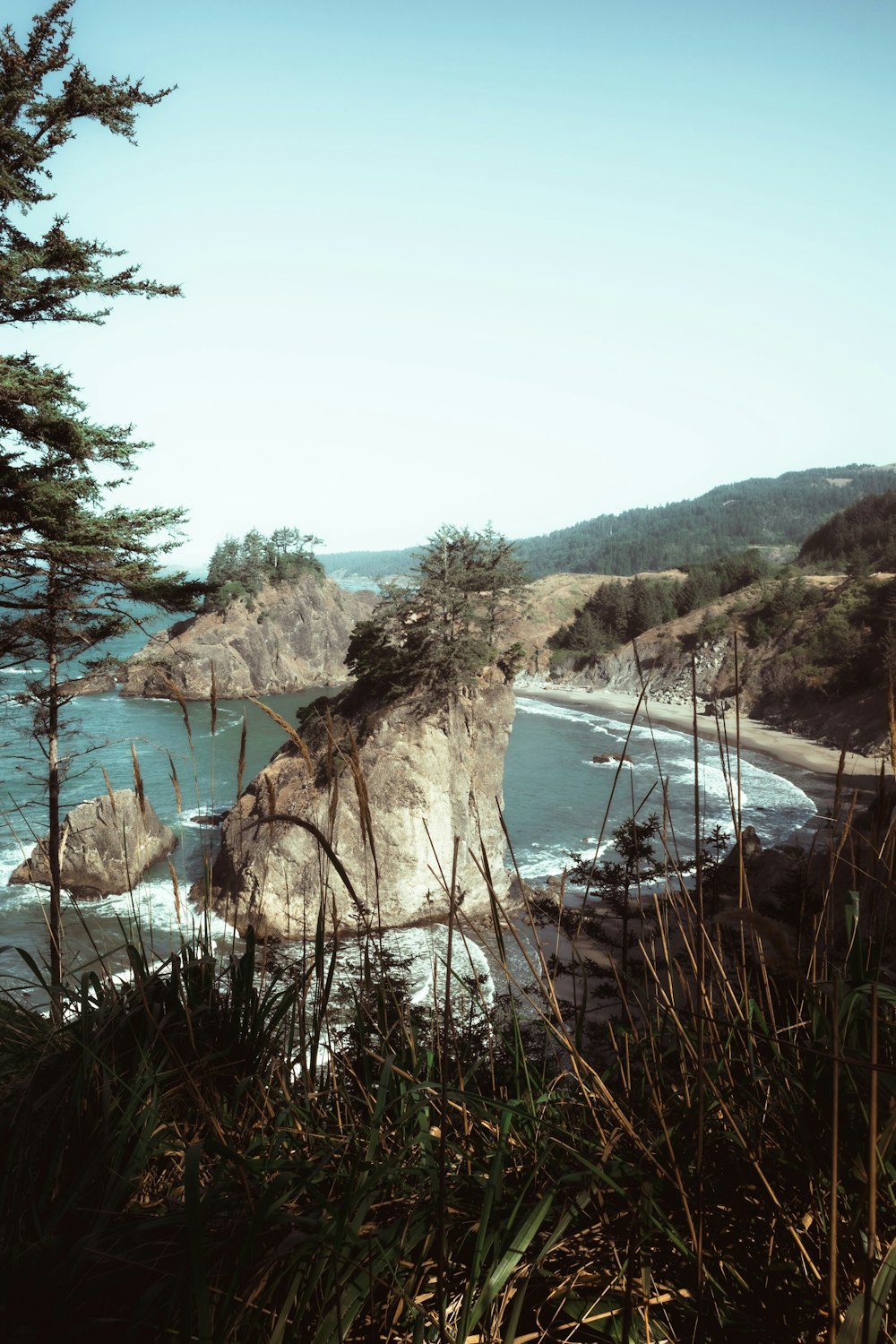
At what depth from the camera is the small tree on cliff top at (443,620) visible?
68.4 feet

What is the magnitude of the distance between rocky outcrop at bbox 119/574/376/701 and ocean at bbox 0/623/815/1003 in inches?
213

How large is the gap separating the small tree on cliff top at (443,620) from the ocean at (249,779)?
4817 mm

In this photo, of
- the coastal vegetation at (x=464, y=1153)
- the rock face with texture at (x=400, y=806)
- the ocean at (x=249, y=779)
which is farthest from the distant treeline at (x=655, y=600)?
the coastal vegetation at (x=464, y=1153)

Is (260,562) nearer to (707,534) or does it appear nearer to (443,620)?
(443,620)

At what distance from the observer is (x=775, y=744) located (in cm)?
4200

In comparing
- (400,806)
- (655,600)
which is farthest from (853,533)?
(400,806)

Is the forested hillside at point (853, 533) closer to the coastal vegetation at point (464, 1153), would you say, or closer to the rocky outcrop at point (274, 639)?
the rocky outcrop at point (274, 639)

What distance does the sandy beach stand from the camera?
3262 cm

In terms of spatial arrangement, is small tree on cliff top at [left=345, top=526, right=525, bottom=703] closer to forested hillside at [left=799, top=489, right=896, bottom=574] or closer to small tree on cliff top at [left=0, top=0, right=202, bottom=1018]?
small tree on cliff top at [left=0, top=0, right=202, bottom=1018]

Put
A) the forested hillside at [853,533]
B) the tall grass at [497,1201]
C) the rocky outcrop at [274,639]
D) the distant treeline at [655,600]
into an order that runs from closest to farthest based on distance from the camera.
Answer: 1. the tall grass at [497,1201]
2. the rocky outcrop at [274,639]
3. the distant treeline at [655,600]
4. the forested hillside at [853,533]

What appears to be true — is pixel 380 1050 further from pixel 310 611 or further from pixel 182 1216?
pixel 310 611

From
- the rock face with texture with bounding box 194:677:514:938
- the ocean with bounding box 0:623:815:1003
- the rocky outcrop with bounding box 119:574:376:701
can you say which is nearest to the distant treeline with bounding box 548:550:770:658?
the ocean with bounding box 0:623:815:1003

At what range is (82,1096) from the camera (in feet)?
5.32

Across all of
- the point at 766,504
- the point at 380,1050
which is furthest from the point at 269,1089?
the point at 766,504
